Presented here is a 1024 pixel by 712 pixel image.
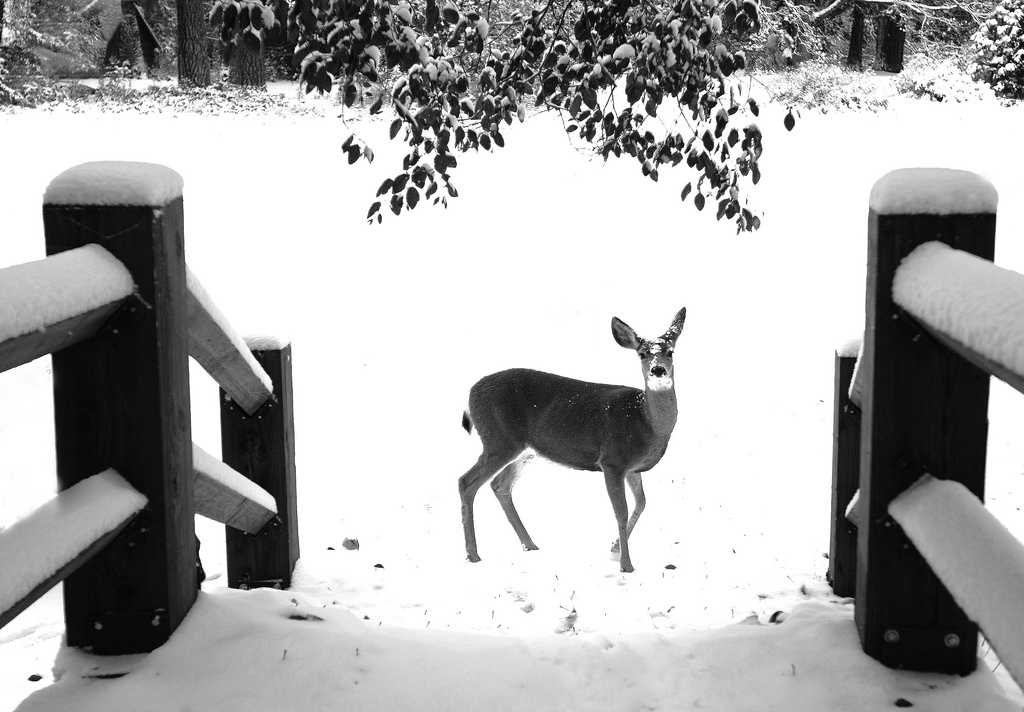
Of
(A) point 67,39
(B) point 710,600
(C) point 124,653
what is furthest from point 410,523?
(A) point 67,39

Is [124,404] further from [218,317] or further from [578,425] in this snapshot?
[578,425]

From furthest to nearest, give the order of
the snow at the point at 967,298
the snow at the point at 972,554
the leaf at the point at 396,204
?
the leaf at the point at 396,204 < the snow at the point at 972,554 < the snow at the point at 967,298

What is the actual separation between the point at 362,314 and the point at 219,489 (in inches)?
305

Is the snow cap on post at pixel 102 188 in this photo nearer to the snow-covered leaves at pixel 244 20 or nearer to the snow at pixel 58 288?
the snow at pixel 58 288

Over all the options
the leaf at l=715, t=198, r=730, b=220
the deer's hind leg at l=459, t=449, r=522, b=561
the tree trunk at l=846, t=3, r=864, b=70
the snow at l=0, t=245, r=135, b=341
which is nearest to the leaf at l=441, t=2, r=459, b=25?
the leaf at l=715, t=198, r=730, b=220

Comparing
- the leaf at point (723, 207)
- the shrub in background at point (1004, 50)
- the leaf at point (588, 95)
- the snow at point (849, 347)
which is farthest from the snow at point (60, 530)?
the shrub in background at point (1004, 50)

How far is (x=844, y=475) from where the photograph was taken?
409cm

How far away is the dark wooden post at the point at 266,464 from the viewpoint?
12.4 feet

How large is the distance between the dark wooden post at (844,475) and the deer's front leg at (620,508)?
1.33 m

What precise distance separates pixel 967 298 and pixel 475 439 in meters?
5.02

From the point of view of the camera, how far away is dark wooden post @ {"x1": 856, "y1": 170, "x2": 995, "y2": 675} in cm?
224

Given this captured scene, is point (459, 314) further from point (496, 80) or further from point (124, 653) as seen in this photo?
point (124, 653)

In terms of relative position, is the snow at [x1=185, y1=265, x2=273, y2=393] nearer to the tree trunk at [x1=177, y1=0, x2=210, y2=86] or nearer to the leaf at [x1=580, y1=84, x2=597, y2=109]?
the leaf at [x1=580, y1=84, x2=597, y2=109]

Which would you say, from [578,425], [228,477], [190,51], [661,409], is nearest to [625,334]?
[661,409]
